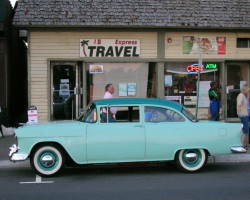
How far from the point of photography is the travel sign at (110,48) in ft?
46.4

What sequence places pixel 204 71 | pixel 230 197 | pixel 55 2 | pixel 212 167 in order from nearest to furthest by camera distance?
pixel 230 197 < pixel 212 167 < pixel 55 2 < pixel 204 71

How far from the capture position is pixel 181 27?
46.2 feet

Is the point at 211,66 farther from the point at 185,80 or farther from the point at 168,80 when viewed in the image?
the point at 168,80

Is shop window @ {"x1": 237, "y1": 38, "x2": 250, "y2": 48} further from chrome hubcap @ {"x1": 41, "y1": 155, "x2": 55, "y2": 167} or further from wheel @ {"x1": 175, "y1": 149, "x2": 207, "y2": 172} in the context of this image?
chrome hubcap @ {"x1": 41, "y1": 155, "x2": 55, "y2": 167}

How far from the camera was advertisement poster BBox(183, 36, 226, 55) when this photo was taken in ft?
47.6

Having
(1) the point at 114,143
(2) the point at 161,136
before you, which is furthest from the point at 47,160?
(2) the point at 161,136

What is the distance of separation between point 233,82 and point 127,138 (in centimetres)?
788

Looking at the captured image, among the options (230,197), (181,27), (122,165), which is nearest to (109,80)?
(181,27)

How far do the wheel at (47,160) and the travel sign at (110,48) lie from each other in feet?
20.5

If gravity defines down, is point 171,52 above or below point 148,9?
below

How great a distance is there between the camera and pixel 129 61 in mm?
14344

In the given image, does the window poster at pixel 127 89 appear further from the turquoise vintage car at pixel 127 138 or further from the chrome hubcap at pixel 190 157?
the chrome hubcap at pixel 190 157

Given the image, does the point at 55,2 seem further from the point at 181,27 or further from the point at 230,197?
the point at 230,197

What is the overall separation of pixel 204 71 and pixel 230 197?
8.56 meters
